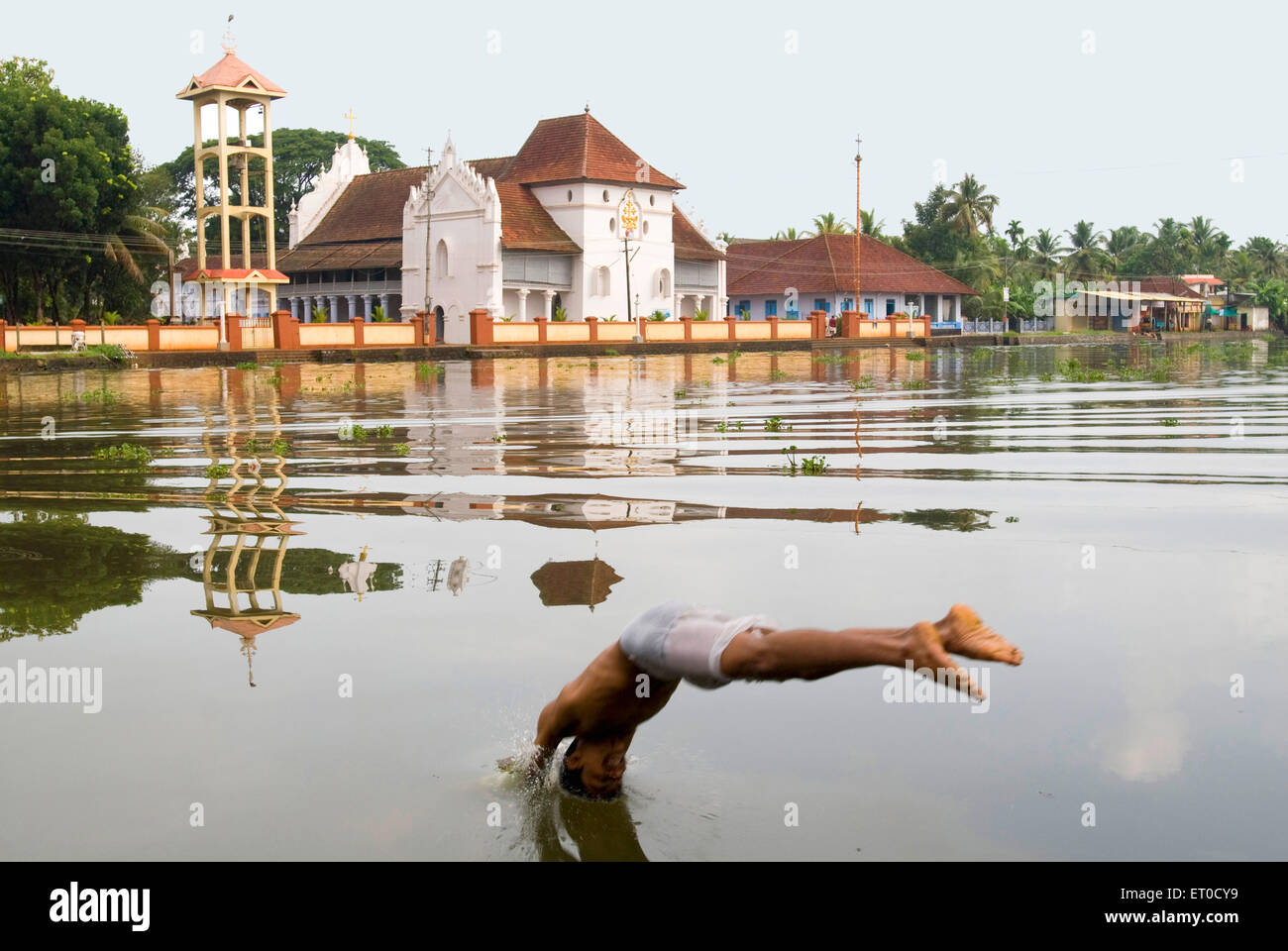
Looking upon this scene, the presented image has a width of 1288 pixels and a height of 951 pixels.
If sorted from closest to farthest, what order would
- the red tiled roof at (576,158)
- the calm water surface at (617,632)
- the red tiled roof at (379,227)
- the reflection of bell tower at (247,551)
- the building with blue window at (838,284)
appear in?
1. the calm water surface at (617,632)
2. the reflection of bell tower at (247,551)
3. the red tiled roof at (379,227)
4. the red tiled roof at (576,158)
5. the building with blue window at (838,284)

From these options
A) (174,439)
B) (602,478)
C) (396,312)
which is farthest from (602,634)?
(396,312)

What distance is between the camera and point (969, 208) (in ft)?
266

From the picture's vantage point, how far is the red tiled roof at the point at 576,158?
6200 cm

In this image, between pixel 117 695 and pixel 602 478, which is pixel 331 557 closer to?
pixel 117 695

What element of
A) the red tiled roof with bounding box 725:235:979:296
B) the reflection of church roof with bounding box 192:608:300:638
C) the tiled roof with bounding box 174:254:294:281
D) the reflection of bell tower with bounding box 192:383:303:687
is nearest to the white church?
the tiled roof with bounding box 174:254:294:281

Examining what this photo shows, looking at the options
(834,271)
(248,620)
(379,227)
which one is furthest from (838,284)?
(248,620)

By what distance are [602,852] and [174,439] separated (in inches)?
448

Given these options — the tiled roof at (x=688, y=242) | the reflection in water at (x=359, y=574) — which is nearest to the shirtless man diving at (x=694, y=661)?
the reflection in water at (x=359, y=574)

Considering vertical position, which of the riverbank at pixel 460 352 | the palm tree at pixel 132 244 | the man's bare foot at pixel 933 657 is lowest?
the man's bare foot at pixel 933 657

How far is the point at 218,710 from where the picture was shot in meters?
4.40

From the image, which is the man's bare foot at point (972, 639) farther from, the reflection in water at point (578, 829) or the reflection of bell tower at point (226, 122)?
the reflection of bell tower at point (226, 122)

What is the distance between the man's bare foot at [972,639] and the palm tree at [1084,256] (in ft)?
327

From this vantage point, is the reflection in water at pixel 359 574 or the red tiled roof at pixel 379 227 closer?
the reflection in water at pixel 359 574
